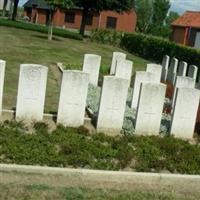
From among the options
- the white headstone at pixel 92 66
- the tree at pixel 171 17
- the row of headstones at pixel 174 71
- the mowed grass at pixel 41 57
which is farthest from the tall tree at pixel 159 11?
the white headstone at pixel 92 66

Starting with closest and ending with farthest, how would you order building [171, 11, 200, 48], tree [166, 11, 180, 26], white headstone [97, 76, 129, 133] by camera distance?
1. white headstone [97, 76, 129, 133]
2. building [171, 11, 200, 48]
3. tree [166, 11, 180, 26]

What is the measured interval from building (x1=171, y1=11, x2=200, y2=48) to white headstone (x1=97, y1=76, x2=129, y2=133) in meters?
44.7

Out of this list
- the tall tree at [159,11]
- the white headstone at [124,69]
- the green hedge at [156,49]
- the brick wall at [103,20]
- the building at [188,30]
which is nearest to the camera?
the white headstone at [124,69]

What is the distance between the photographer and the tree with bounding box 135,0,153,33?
85.1m

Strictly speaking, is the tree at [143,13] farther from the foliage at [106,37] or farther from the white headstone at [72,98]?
the white headstone at [72,98]

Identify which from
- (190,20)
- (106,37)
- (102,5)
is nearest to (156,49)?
(106,37)

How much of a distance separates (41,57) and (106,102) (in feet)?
47.0

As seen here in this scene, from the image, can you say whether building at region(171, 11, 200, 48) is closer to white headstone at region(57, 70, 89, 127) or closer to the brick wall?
the brick wall

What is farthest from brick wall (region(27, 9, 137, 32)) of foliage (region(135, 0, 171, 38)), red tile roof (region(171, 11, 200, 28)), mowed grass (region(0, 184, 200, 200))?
mowed grass (region(0, 184, 200, 200))

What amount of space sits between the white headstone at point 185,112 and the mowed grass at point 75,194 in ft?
10.6

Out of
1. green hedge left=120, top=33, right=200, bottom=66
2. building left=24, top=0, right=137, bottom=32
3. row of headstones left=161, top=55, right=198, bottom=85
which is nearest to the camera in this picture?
row of headstones left=161, top=55, right=198, bottom=85

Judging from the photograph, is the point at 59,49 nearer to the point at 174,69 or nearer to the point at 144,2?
the point at 174,69

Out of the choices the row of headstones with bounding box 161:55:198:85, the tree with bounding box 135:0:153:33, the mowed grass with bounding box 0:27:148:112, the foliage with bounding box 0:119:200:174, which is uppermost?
the tree with bounding box 135:0:153:33

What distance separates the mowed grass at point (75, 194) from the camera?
23.6 ft
